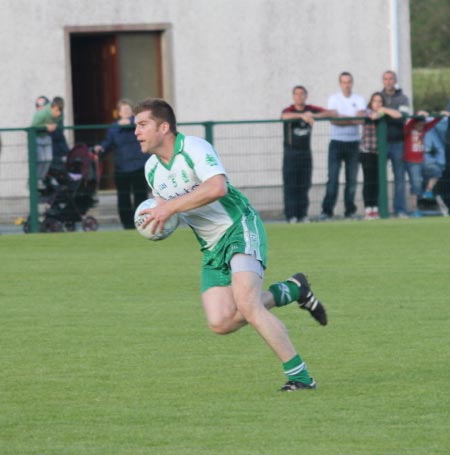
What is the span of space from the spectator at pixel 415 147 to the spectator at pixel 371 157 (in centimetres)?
42

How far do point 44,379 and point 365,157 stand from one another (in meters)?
13.9

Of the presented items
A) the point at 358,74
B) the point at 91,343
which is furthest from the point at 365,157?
the point at 91,343

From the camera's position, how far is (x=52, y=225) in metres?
21.9

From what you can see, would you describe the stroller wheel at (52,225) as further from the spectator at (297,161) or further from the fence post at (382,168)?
the fence post at (382,168)

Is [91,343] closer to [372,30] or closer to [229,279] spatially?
[229,279]

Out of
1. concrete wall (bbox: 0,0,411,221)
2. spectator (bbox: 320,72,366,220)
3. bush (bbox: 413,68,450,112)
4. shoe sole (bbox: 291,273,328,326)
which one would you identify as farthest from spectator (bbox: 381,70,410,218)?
bush (bbox: 413,68,450,112)

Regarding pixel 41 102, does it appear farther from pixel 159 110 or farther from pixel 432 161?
pixel 159 110

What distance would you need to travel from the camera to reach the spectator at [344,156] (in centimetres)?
2267

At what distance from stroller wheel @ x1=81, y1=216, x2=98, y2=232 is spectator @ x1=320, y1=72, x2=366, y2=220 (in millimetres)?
3449

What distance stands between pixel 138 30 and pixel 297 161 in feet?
14.5

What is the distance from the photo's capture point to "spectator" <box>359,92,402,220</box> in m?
22.9

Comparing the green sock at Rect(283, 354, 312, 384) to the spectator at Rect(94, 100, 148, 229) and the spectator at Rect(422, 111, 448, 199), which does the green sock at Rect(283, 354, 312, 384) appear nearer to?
the spectator at Rect(94, 100, 148, 229)

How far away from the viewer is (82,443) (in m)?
7.59

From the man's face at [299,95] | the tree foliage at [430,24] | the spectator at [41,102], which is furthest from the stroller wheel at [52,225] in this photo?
the tree foliage at [430,24]
